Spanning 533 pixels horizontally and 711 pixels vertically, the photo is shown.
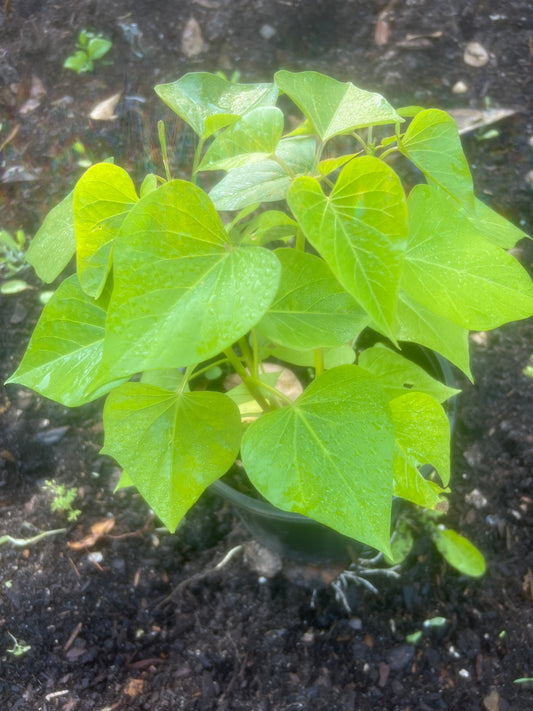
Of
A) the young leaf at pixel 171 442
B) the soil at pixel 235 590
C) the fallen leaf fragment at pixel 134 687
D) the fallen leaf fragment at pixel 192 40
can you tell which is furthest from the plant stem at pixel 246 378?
the fallen leaf fragment at pixel 192 40

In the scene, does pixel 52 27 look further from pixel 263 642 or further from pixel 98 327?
pixel 263 642

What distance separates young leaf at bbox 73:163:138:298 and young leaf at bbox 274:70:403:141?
16cm

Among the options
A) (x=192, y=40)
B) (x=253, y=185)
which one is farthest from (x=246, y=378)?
(x=192, y=40)

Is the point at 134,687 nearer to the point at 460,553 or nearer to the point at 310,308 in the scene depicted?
the point at 460,553

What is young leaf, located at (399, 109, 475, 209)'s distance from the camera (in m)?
0.52

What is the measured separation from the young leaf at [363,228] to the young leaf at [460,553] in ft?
2.33

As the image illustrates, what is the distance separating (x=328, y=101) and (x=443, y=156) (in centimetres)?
11

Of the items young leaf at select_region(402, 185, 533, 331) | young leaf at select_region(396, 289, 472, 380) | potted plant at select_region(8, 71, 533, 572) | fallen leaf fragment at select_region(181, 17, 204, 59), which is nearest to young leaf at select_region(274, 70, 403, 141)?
potted plant at select_region(8, 71, 533, 572)

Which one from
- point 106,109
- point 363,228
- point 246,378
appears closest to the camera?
point 363,228

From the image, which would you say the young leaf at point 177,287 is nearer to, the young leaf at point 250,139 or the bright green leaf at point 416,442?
the young leaf at point 250,139

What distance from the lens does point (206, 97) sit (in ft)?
1.93

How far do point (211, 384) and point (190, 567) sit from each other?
1.09ft

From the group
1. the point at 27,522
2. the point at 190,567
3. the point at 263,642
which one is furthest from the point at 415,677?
the point at 27,522

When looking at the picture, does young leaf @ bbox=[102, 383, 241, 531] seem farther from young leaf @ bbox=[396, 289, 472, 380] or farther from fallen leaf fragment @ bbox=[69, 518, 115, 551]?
fallen leaf fragment @ bbox=[69, 518, 115, 551]
